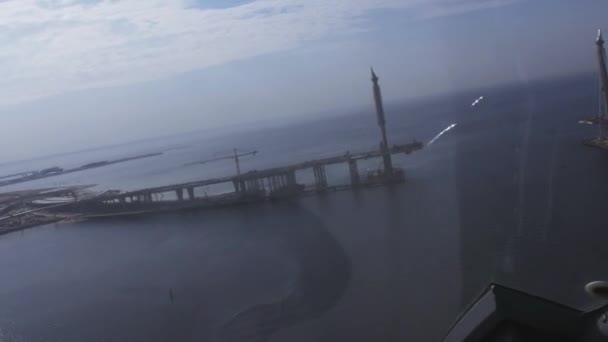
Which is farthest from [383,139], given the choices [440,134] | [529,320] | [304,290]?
[529,320]

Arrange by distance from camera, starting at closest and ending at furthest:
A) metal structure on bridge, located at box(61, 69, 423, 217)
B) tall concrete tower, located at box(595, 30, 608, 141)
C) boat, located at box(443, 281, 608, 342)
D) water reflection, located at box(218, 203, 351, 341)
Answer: boat, located at box(443, 281, 608, 342) → water reflection, located at box(218, 203, 351, 341) → tall concrete tower, located at box(595, 30, 608, 141) → metal structure on bridge, located at box(61, 69, 423, 217)

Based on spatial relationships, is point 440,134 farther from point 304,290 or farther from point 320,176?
point 304,290

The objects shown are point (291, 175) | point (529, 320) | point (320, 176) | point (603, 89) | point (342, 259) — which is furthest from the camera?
point (291, 175)

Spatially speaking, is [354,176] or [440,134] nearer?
[354,176]

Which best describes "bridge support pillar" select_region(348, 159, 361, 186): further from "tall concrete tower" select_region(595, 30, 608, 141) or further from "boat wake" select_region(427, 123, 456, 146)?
"tall concrete tower" select_region(595, 30, 608, 141)

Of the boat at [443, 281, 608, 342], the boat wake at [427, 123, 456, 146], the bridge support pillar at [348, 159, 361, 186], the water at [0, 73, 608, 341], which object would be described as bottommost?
the water at [0, 73, 608, 341]

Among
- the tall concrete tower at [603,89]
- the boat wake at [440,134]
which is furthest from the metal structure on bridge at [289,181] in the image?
the tall concrete tower at [603,89]

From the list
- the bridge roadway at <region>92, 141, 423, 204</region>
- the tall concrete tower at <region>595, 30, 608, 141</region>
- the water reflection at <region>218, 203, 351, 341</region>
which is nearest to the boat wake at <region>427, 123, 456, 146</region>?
the bridge roadway at <region>92, 141, 423, 204</region>

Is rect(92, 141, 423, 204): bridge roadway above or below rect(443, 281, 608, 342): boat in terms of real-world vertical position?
below
